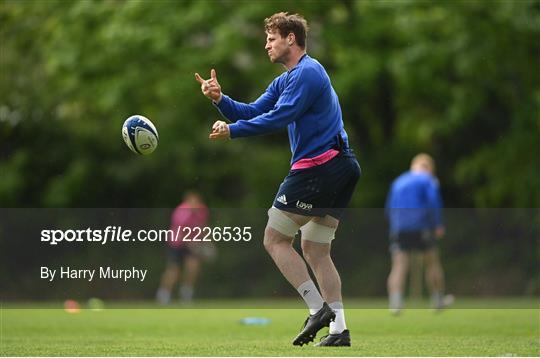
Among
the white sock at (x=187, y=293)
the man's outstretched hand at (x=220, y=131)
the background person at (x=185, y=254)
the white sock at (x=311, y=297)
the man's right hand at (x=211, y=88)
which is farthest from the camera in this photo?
the white sock at (x=187, y=293)

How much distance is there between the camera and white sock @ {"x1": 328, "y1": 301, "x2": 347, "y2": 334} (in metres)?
8.21

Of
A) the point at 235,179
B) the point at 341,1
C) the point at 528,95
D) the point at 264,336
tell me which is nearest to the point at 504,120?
the point at 528,95

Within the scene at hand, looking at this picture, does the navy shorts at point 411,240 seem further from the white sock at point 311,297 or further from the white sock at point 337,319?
the white sock at point 311,297

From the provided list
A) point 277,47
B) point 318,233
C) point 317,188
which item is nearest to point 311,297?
point 318,233

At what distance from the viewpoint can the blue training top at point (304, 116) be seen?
7.94m

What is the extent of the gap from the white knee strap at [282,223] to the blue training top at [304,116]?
0.42 meters

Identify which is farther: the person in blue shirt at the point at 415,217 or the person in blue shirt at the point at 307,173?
the person in blue shirt at the point at 415,217

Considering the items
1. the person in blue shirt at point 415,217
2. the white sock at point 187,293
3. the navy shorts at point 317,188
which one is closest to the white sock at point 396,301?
the person in blue shirt at point 415,217

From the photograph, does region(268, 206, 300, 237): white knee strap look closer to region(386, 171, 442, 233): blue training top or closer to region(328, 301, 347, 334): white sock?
region(328, 301, 347, 334): white sock

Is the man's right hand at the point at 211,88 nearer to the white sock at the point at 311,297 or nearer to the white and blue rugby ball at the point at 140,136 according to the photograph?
the white and blue rugby ball at the point at 140,136

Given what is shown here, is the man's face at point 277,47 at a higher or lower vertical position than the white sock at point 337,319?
higher

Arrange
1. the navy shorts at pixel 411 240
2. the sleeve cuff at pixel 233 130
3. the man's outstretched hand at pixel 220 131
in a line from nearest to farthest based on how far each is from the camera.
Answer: the man's outstretched hand at pixel 220 131, the sleeve cuff at pixel 233 130, the navy shorts at pixel 411 240

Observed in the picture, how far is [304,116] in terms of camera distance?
8164mm

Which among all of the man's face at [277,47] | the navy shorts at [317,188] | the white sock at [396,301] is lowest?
the white sock at [396,301]
